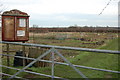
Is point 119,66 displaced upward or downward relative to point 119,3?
downward

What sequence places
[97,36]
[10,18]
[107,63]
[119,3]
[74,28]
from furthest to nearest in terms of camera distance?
1. [74,28]
2. [97,36]
3. [107,63]
4. [10,18]
5. [119,3]

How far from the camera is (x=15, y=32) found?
630 cm

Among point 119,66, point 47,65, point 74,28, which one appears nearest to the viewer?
point 119,66

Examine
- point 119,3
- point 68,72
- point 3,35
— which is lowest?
point 68,72

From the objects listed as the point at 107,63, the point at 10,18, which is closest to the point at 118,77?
the point at 107,63

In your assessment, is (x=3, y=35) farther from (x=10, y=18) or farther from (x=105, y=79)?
(x=105, y=79)

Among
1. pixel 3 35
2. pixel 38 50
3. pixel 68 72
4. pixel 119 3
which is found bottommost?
pixel 68 72

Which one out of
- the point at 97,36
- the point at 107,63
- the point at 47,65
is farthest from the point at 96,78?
the point at 97,36

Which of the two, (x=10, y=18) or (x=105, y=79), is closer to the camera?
(x=105, y=79)

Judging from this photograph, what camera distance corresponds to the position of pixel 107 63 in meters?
6.67

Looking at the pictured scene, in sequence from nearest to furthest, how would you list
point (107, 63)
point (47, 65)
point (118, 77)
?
point (118, 77) < point (107, 63) < point (47, 65)

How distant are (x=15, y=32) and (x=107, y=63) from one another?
12.5ft

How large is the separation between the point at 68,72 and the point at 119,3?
3921mm

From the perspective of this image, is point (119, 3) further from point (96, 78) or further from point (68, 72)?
point (68, 72)
